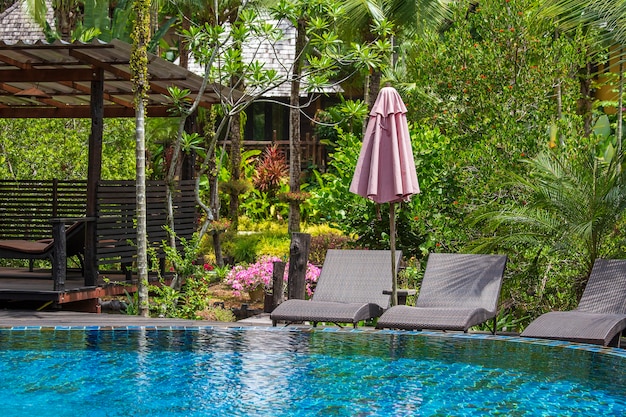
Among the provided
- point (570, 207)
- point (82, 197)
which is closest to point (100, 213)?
point (82, 197)

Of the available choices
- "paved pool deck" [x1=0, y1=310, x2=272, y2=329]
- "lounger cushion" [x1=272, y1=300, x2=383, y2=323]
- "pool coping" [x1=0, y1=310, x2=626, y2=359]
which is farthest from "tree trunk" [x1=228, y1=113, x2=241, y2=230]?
"lounger cushion" [x1=272, y1=300, x2=383, y2=323]

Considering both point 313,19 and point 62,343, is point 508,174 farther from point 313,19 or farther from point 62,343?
point 62,343

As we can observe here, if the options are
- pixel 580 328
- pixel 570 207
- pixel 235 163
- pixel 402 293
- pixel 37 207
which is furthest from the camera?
pixel 235 163

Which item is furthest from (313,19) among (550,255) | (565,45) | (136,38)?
(550,255)

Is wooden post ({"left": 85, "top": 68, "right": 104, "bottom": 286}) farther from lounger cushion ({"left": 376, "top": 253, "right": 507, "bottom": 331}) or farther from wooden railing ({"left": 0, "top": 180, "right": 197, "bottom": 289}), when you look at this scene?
lounger cushion ({"left": 376, "top": 253, "right": 507, "bottom": 331})

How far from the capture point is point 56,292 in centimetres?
1128

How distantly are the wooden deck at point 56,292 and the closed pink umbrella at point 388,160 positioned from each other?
13.1ft

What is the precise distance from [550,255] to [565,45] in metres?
3.39

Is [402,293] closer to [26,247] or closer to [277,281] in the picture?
[277,281]

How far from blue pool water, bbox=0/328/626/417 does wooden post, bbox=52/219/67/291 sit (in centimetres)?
211

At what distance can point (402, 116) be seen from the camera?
10.1 metres

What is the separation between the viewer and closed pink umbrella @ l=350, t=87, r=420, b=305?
9.99 metres

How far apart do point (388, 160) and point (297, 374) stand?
3348 mm

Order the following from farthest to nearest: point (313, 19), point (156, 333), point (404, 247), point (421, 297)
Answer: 1. point (404, 247)
2. point (313, 19)
3. point (421, 297)
4. point (156, 333)
